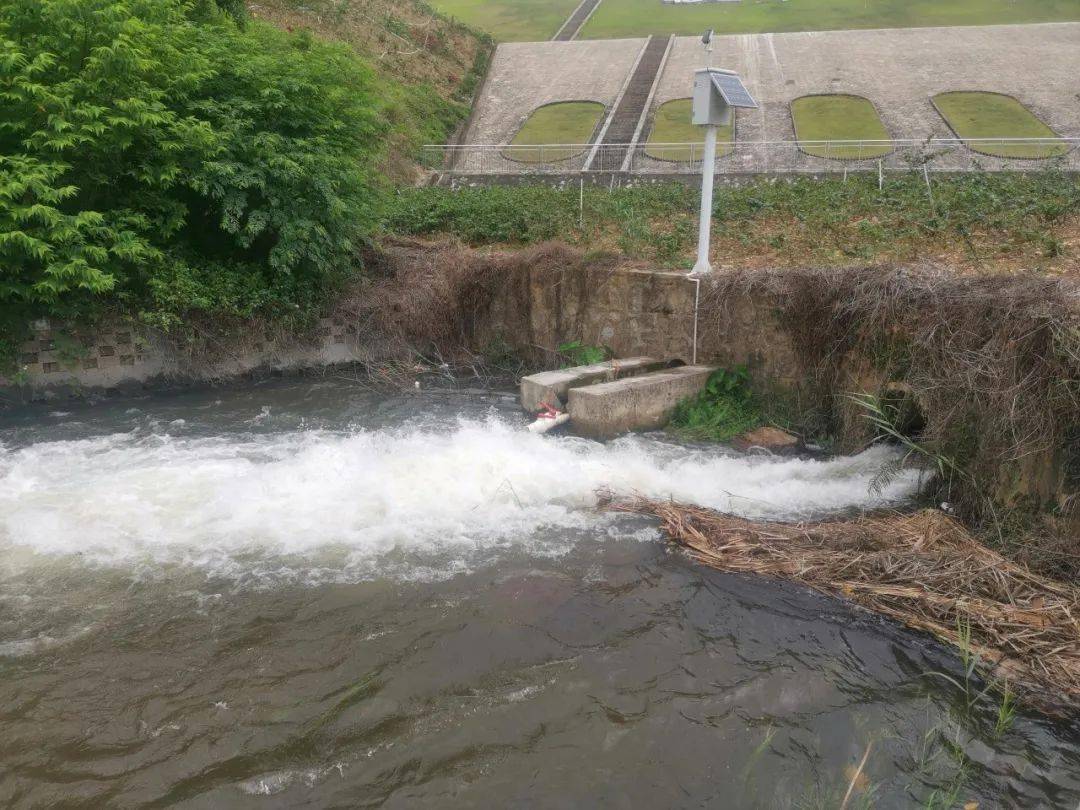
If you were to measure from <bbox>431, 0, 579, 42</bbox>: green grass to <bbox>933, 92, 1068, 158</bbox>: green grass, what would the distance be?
21946 mm

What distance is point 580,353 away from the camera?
485 inches

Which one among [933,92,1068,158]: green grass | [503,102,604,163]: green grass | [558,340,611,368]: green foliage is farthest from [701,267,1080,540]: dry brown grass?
[503,102,604,163]: green grass

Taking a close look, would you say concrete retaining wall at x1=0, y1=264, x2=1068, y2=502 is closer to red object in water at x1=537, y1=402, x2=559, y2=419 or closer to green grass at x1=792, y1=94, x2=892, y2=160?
red object in water at x1=537, y1=402, x2=559, y2=419

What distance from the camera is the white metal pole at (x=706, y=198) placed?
1019cm

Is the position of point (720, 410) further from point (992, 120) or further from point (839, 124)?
point (992, 120)

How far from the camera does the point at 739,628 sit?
5.92 meters

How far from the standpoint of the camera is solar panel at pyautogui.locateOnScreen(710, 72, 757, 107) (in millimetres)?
9781

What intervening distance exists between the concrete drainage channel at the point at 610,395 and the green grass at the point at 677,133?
43.7 feet

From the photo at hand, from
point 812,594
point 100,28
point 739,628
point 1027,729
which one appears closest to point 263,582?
point 739,628

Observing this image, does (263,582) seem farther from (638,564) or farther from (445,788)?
(638,564)

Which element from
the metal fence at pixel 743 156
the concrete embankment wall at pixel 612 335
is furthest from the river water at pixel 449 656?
the metal fence at pixel 743 156

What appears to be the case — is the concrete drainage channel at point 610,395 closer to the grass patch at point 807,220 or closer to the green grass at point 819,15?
the grass patch at point 807,220

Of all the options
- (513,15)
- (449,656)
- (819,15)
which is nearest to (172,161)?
(449,656)

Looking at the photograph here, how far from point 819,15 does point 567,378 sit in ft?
128
